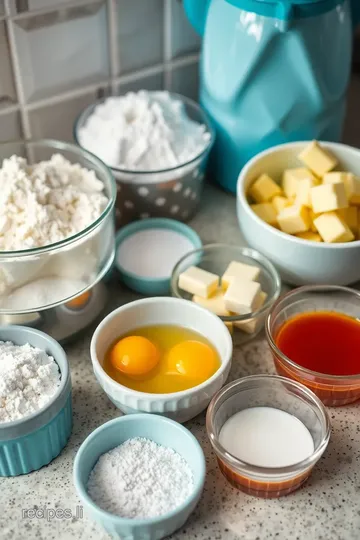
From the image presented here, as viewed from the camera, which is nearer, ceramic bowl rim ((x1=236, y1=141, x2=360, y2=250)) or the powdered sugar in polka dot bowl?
ceramic bowl rim ((x1=236, y1=141, x2=360, y2=250))

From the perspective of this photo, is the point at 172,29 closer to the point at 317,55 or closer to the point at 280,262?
the point at 317,55

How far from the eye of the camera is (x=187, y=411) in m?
0.79

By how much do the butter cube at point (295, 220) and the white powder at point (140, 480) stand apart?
1.19 feet

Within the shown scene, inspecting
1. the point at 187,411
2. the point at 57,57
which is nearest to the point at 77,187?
the point at 57,57

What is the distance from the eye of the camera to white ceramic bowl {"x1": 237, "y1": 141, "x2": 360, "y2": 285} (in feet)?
2.99

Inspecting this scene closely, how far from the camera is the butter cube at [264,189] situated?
101cm

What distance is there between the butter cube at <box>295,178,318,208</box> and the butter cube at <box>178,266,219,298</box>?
16 centimetres

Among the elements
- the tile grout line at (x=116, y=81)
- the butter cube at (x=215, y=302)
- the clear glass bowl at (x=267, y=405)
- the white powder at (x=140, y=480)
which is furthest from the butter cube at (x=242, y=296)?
the tile grout line at (x=116, y=81)

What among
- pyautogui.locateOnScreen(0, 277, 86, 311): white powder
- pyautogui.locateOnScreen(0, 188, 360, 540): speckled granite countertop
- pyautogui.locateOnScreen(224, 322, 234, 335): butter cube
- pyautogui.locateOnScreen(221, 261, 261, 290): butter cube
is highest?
pyautogui.locateOnScreen(0, 277, 86, 311): white powder

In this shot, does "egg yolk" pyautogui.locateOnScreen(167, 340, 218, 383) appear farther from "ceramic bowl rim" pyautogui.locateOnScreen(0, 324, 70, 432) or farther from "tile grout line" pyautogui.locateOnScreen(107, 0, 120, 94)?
"tile grout line" pyautogui.locateOnScreen(107, 0, 120, 94)

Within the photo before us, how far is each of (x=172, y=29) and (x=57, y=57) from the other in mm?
205

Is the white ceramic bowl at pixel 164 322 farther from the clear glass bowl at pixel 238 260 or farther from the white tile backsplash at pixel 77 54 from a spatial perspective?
the white tile backsplash at pixel 77 54

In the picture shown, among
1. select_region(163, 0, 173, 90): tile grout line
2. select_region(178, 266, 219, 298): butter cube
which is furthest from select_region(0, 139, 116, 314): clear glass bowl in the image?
select_region(163, 0, 173, 90): tile grout line

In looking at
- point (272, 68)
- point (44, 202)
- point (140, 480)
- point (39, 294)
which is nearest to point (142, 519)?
point (140, 480)
